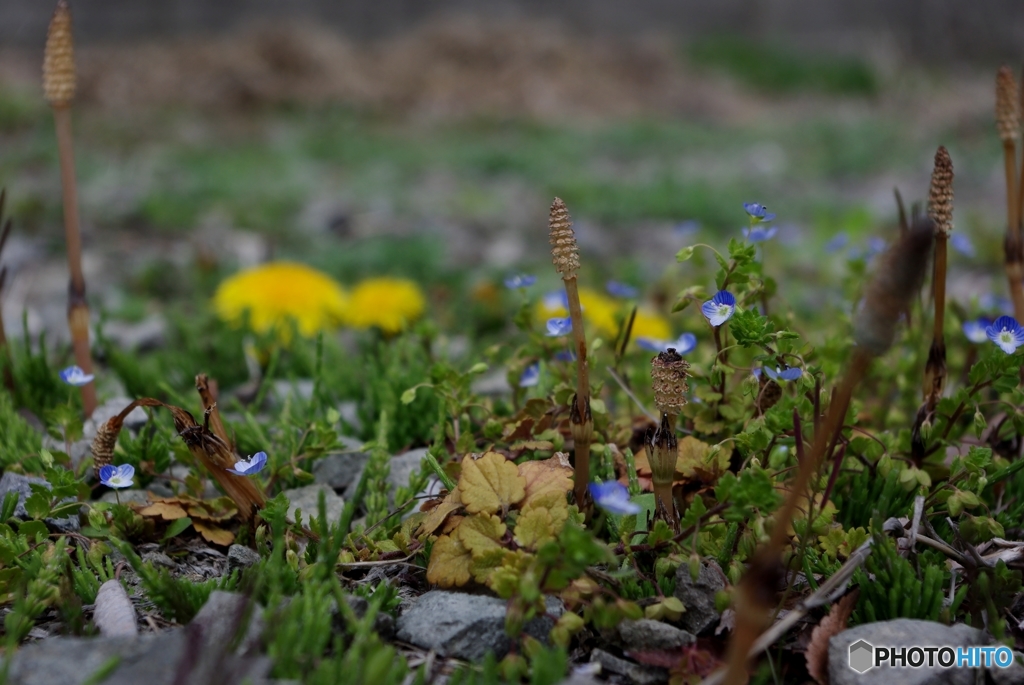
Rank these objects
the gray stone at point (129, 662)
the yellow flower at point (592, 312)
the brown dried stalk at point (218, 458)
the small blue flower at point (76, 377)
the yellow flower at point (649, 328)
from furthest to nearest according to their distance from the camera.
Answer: the yellow flower at point (649, 328)
the yellow flower at point (592, 312)
the small blue flower at point (76, 377)
the brown dried stalk at point (218, 458)
the gray stone at point (129, 662)

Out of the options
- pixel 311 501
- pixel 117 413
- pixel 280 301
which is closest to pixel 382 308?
pixel 280 301

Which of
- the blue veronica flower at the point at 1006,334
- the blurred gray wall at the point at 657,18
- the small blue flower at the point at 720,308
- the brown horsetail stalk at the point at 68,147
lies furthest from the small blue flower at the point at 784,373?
the blurred gray wall at the point at 657,18

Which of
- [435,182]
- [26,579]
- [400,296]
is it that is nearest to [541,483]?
[26,579]

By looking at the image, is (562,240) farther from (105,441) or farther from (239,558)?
(105,441)

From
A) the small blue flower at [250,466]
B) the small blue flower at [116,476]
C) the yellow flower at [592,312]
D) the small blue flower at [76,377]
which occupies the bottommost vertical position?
the yellow flower at [592,312]

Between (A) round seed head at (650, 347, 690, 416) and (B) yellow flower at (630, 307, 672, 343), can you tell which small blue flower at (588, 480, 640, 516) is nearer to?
(A) round seed head at (650, 347, 690, 416)

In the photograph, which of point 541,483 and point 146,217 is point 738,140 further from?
point 541,483

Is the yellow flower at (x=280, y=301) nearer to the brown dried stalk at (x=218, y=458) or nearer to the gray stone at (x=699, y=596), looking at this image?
the brown dried stalk at (x=218, y=458)
